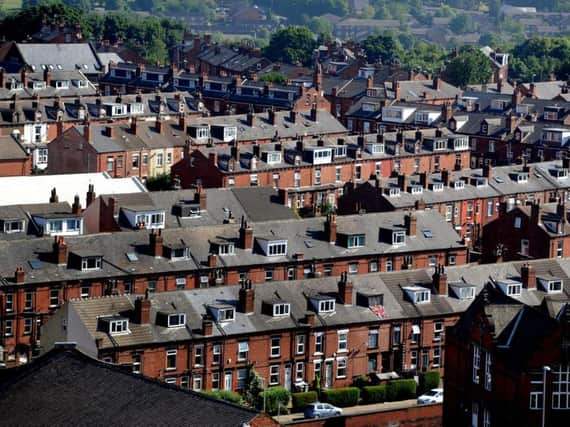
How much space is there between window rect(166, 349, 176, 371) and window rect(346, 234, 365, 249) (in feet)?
53.1

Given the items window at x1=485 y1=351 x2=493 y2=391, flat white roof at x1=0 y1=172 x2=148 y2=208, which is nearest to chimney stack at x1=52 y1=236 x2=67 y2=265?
flat white roof at x1=0 y1=172 x2=148 y2=208

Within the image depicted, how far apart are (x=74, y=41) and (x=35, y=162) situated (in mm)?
51117

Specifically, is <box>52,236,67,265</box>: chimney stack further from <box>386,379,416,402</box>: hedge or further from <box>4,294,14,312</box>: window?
<box>386,379,416,402</box>: hedge

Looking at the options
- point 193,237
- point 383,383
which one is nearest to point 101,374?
point 383,383

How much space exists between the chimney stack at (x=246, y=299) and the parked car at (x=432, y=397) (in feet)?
24.9

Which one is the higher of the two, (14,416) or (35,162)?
(14,416)

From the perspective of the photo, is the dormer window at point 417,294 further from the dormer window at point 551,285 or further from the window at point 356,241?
the window at point 356,241

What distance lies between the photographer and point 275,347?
67.2 m

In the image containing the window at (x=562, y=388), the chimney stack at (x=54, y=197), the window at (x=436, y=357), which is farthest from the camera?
the chimney stack at (x=54, y=197)

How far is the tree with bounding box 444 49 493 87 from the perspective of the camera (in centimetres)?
16425

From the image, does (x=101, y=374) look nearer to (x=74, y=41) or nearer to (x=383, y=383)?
(x=383, y=383)

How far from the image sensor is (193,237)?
7688 centimetres

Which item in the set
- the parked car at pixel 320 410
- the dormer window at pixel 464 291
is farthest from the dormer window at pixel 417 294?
the parked car at pixel 320 410

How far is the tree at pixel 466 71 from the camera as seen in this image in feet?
539
